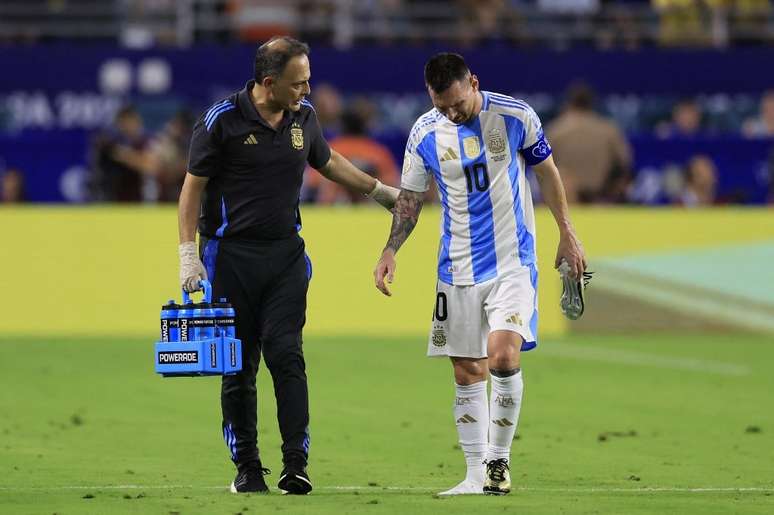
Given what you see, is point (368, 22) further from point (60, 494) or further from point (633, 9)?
point (60, 494)

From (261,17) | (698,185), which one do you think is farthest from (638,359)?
(261,17)

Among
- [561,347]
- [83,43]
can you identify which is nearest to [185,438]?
[561,347]

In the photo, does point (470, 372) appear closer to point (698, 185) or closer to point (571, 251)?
point (571, 251)

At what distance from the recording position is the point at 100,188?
67.7 feet

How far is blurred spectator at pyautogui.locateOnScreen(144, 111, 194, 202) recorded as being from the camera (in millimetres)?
20266

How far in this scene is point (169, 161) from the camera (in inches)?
800

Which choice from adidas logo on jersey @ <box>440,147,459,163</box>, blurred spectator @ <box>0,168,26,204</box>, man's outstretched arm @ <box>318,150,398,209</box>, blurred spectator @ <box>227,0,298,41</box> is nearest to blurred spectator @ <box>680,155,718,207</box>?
blurred spectator @ <box>227,0,298,41</box>

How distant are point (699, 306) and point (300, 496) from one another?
11.5 metres

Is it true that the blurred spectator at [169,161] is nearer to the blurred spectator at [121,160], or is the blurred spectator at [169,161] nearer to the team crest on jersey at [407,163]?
the blurred spectator at [121,160]

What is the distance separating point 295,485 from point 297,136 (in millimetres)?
1691

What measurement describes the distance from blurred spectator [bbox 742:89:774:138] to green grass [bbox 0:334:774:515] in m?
5.19

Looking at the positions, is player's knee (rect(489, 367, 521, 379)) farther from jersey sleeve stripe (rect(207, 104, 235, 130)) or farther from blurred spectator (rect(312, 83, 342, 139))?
blurred spectator (rect(312, 83, 342, 139))

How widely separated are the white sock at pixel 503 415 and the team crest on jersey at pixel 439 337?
1.05 feet

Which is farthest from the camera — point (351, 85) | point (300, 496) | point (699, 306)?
point (351, 85)
